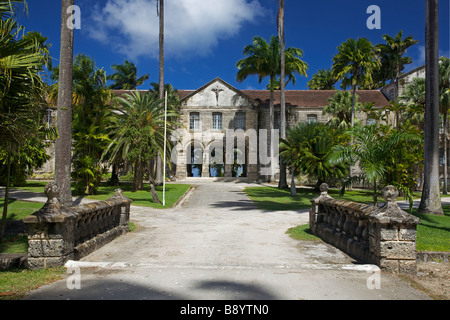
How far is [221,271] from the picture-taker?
584cm

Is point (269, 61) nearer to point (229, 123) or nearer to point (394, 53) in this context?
point (229, 123)

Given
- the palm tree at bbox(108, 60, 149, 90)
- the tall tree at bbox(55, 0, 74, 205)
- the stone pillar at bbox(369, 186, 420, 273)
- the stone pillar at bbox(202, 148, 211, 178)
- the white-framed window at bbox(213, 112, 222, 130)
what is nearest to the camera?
the stone pillar at bbox(369, 186, 420, 273)

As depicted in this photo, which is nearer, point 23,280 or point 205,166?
point 23,280

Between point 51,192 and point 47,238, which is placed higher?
point 51,192

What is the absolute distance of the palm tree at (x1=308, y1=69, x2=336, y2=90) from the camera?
166 ft

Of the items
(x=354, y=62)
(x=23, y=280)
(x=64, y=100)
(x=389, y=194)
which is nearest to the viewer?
(x=23, y=280)

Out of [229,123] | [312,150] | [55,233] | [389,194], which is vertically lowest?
[55,233]

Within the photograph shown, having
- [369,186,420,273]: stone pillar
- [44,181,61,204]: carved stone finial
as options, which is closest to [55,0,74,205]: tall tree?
[44,181,61,204]: carved stone finial

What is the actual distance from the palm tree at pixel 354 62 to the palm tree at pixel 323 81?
70.6 feet

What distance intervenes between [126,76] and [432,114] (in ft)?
141

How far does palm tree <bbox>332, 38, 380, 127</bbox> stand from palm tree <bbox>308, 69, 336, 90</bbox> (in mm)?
21512

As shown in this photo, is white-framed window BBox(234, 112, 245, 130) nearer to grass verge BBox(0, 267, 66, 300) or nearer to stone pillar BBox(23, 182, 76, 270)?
stone pillar BBox(23, 182, 76, 270)

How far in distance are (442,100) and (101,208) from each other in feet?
88.5

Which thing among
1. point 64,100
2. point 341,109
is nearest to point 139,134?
point 64,100
